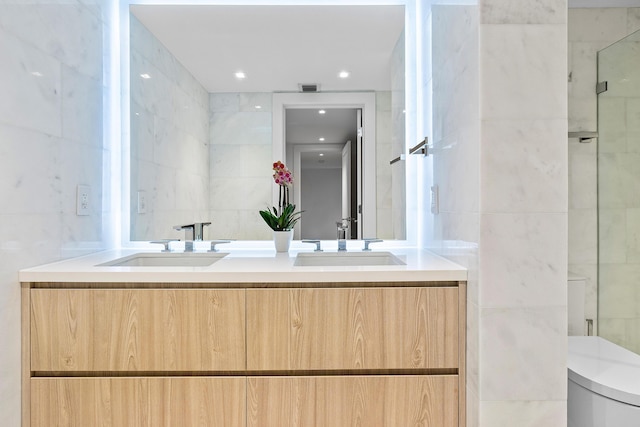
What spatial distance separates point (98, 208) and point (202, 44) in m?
0.88

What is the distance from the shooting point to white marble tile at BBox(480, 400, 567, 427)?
3.93 ft

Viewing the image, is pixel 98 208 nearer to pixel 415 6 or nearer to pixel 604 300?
pixel 415 6

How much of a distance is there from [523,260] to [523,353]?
27cm

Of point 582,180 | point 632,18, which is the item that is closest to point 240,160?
point 582,180

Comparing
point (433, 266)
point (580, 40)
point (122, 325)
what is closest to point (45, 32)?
point (122, 325)

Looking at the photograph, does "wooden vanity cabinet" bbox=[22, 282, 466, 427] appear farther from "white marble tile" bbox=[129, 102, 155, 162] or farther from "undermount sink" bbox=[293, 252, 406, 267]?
"white marble tile" bbox=[129, 102, 155, 162]

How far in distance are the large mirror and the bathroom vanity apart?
72 centimetres

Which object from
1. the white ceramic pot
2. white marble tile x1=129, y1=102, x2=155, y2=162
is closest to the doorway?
the white ceramic pot

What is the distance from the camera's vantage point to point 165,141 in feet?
6.52

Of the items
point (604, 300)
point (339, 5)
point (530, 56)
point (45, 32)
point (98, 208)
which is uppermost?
point (339, 5)

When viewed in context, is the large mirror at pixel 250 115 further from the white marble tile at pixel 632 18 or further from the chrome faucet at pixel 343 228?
the white marble tile at pixel 632 18

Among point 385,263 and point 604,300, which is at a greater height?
point 385,263

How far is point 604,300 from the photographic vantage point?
6.37 feet

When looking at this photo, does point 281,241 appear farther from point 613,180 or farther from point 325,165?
point 613,180
